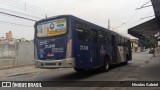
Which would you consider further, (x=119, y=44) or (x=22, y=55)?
(x=22, y=55)

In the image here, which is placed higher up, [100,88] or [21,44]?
[21,44]

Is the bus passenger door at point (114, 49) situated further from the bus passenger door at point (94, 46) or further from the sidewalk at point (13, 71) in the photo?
the sidewalk at point (13, 71)

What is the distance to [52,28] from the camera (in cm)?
1422

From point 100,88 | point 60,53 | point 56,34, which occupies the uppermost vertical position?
point 56,34

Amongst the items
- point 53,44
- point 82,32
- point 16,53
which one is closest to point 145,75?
point 82,32

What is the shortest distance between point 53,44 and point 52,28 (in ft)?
2.74

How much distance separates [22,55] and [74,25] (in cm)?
1375

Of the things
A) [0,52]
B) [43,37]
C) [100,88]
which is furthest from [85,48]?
Answer: [0,52]

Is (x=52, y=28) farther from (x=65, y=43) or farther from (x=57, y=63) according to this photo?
(x=57, y=63)

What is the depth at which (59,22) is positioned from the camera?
13992 mm

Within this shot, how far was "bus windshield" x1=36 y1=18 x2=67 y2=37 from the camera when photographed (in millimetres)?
13836

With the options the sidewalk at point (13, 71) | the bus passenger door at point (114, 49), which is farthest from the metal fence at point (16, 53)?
the bus passenger door at point (114, 49)

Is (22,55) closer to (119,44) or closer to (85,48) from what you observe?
(119,44)

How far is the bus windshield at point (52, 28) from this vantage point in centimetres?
1384
